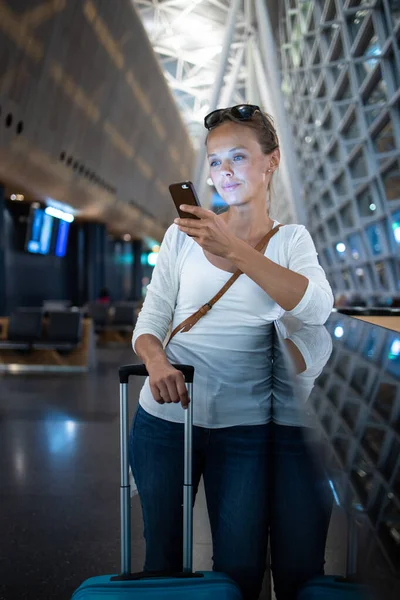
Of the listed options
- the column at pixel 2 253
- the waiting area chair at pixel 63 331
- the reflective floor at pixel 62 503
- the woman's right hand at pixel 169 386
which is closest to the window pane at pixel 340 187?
the column at pixel 2 253

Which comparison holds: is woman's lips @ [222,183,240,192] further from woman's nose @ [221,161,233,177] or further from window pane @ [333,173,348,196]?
window pane @ [333,173,348,196]

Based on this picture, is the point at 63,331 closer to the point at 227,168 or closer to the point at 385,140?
the point at 227,168

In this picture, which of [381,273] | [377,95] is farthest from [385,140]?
[381,273]

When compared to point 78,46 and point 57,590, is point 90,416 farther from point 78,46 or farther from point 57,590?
point 78,46

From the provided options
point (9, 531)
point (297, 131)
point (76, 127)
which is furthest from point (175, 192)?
point (297, 131)

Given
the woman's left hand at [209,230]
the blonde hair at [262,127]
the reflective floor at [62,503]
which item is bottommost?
the reflective floor at [62,503]

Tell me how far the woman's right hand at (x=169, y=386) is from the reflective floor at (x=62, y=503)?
408 mm

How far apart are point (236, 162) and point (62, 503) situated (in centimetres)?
315

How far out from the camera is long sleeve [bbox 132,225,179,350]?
165 centimetres

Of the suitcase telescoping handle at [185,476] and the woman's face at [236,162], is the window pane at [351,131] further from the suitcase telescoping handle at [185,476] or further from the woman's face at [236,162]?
the suitcase telescoping handle at [185,476]

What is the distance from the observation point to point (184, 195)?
1393mm

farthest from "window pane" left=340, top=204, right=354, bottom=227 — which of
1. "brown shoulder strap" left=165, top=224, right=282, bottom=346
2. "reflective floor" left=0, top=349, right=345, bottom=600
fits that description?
"brown shoulder strap" left=165, top=224, right=282, bottom=346

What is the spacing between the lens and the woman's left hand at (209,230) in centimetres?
138

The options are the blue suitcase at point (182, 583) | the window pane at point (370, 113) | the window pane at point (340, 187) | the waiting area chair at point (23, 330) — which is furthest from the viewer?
the window pane at point (340, 187)
